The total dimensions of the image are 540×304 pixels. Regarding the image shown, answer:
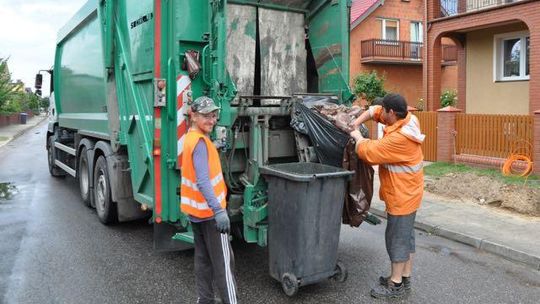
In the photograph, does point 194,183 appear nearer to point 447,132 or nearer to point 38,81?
point 38,81

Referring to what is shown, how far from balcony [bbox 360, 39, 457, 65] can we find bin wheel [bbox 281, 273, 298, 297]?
71.8 ft

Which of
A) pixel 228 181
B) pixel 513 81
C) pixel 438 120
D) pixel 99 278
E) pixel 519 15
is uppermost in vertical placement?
pixel 519 15

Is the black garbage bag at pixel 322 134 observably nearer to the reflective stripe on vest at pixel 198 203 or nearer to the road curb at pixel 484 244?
the reflective stripe on vest at pixel 198 203

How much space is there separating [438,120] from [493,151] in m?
1.54

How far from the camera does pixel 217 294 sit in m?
4.00

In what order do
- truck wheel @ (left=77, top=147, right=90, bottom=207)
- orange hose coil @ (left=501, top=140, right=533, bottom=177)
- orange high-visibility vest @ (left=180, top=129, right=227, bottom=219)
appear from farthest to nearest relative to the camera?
1. orange hose coil @ (left=501, top=140, right=533, bottom=177)
2. truck wheel @ (left=77, top=147, right=90, bottom=207)
3. orange high-visibility vest @ (left=180, top=129, right=227, bottom=219)

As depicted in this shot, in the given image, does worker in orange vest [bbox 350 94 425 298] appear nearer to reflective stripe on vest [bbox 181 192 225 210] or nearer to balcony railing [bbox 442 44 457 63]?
reflective stripe on vest [bbox 181 192 225 210]

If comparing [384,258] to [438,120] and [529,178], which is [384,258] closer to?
[529,178]

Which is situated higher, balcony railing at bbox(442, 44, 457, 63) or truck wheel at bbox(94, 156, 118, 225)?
balcony railing at bbox(442, 44, 457, 63)

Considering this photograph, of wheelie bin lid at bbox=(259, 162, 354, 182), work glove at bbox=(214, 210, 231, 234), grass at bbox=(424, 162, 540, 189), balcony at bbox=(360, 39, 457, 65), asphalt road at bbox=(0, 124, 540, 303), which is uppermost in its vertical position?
balcony at bbox=(360, 39, 457, 65)

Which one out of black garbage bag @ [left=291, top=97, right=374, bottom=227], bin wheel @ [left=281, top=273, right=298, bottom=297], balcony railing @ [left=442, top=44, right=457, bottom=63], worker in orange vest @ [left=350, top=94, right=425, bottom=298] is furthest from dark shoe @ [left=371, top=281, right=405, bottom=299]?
balcony railing @ [left=442, top=44, right=457, bottom=63]

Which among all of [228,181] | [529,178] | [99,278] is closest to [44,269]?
[99,278]

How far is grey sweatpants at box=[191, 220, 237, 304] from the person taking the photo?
362 cm

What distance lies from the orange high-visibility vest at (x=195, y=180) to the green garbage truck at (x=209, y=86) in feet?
2.31
